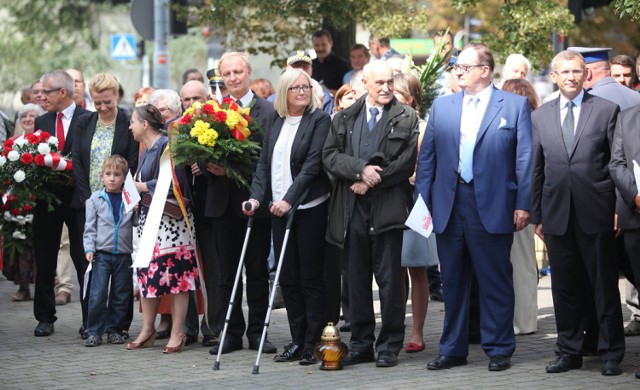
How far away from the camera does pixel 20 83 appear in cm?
5012

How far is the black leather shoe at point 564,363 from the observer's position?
29.7 ft

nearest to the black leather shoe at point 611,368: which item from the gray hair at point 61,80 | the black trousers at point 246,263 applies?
the black trousers at point 246,263

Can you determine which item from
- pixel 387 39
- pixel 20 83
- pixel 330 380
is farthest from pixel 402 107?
pixel 20 83

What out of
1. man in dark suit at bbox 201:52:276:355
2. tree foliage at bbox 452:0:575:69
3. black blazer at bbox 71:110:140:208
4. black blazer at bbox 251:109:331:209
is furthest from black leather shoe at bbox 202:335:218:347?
tree foliage at bbox 452:0:575:69

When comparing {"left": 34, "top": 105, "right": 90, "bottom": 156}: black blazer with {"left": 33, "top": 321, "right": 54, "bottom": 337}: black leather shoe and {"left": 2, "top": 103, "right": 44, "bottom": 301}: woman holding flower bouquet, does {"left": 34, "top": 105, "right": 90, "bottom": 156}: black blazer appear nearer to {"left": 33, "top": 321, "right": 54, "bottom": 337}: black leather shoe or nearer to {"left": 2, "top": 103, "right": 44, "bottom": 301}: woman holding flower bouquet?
{"left": 33, "top": 321, "right": 54, "bottom": 337}: black leather shoe

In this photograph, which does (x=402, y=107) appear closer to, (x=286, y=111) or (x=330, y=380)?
(x=286, y=111)

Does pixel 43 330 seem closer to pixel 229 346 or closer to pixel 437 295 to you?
pixel 229 346

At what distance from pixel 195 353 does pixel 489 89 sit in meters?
3.24

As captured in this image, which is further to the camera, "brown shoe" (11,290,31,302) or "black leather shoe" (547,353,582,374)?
"brown shoe" (11,290,31,302)

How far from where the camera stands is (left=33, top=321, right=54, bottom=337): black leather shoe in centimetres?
1129

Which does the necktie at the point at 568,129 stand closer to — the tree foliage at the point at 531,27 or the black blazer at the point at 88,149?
the black blazer at the point at 88,149

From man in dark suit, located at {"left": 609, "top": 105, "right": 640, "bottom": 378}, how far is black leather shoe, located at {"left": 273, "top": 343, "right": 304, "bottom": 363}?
260 cm

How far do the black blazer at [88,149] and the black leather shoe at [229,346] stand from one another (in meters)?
1.89

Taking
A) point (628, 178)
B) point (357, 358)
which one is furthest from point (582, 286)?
point (357, 358)
